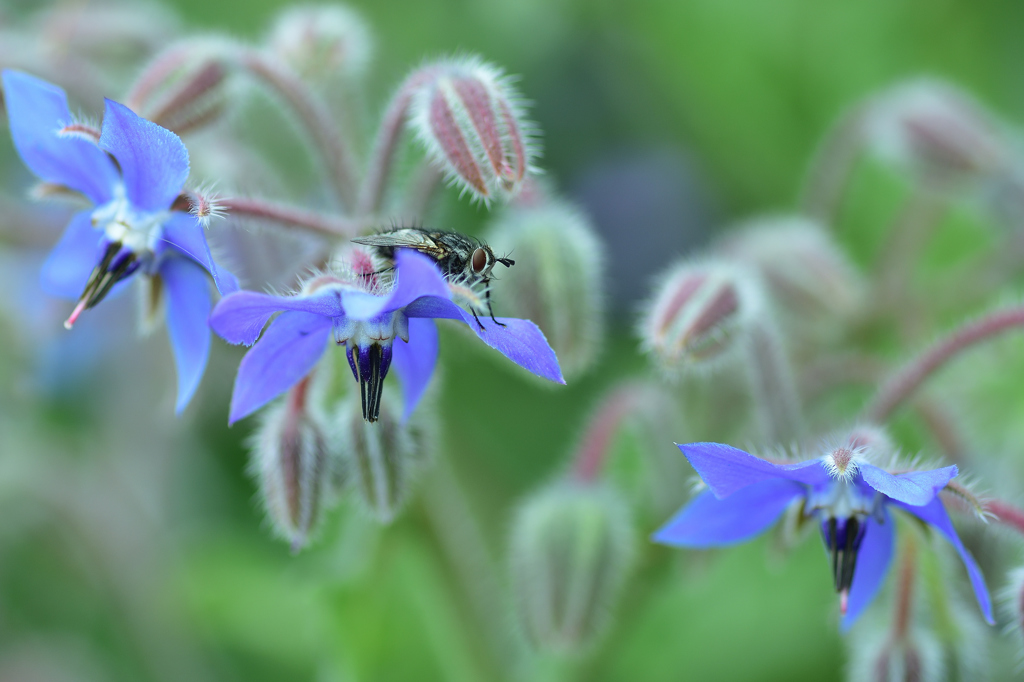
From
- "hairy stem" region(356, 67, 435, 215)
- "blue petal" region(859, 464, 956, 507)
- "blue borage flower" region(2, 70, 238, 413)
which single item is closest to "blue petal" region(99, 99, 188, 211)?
"blue borage flower" region(2, 70, 238, 413)

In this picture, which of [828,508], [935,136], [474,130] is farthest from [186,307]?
[935,136]

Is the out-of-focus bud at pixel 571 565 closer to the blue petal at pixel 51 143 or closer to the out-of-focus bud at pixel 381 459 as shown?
the out-of-focus bud at pixel 381 459

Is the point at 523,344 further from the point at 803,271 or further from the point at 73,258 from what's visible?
the point at 803,271

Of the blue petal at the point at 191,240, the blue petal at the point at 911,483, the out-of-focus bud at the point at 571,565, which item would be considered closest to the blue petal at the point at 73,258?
the blue petal at the point at 191,240

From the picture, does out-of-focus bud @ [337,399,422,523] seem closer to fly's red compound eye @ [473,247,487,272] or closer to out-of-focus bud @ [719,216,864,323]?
fly's red compound eye @ [473,247,487,272]

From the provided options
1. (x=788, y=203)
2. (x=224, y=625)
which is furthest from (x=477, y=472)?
(x=788, y=203)

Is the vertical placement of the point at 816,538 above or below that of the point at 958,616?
above

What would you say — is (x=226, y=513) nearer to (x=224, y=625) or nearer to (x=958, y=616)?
(x=224, y=625)
